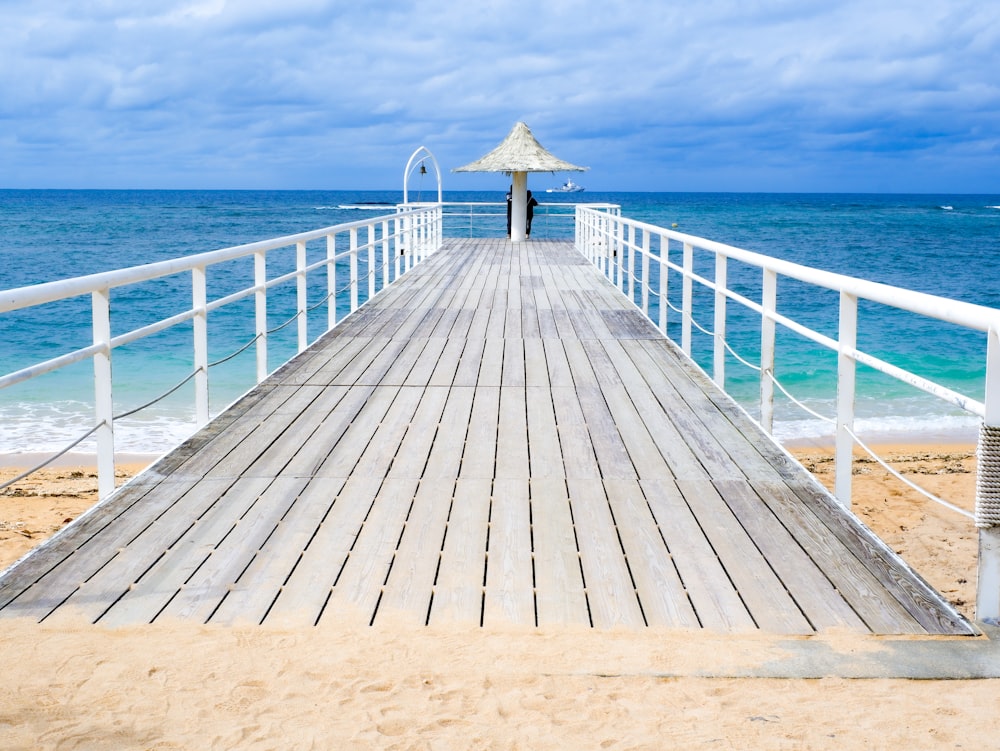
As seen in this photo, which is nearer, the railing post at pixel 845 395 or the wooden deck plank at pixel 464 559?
the wooden deck plank at pixel 464 559

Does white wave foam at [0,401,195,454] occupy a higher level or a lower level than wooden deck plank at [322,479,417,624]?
lower

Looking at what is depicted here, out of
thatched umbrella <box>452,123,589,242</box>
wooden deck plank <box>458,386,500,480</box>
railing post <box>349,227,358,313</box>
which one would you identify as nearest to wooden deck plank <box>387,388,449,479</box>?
wooden deck plank <box>458,386,500,480</box>

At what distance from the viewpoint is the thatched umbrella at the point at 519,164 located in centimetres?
2175

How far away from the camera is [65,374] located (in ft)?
50.1

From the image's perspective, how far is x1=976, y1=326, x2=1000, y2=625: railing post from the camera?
2586 mm

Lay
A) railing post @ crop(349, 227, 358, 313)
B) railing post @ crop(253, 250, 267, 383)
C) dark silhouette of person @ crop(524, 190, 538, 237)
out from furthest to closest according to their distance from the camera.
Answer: dark silhouette of person @ crop(524, 190, 538, 237) → railing post @ crop(349, 227, 358, 313) → railing post @ crop(253, 250, 267, 383)

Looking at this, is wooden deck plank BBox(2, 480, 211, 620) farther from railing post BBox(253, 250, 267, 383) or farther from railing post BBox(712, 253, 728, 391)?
railing post BBox(712, 253, 728, 391)

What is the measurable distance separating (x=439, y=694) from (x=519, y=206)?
20765 millimetres

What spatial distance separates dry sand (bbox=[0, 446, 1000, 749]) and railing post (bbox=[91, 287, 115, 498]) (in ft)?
4.06

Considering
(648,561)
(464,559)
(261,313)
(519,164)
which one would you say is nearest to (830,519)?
(648,561)

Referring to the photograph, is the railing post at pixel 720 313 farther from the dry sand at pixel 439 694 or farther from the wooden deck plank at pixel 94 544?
the dry sand at pixel 439 694

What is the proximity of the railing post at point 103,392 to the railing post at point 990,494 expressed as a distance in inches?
117

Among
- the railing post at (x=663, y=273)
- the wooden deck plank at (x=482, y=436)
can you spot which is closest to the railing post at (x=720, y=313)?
the wooden deck plank at (x=482, y=436)

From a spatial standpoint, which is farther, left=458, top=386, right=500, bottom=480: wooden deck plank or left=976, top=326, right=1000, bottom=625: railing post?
left=458, top=386, right=500, bottom=480: wooden deck plank
